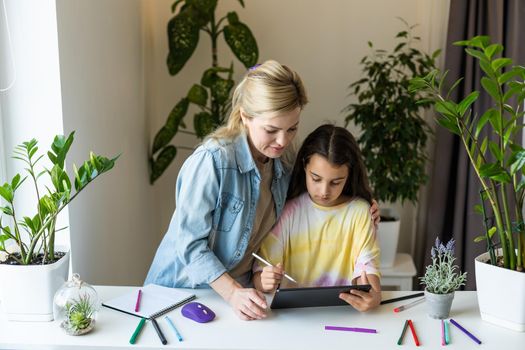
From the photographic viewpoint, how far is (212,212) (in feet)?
4.90

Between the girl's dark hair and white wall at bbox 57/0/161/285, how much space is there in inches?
26.3

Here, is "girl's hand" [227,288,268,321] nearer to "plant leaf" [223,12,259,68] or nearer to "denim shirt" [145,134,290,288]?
"denim shirt" [145,134,290,288]

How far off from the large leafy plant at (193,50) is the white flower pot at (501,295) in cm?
149

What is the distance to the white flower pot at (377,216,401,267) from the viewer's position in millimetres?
2471

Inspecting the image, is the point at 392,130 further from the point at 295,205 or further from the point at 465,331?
the point at 465,331

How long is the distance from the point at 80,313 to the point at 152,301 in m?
0.21

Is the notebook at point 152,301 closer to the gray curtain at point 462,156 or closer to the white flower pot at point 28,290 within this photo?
the white flower pot at point 28,290

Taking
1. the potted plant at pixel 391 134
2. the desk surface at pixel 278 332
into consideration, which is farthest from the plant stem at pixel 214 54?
the desk surface at pixel 278 332

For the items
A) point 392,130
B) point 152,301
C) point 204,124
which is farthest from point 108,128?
point 392,130

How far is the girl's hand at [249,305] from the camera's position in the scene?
1.31m

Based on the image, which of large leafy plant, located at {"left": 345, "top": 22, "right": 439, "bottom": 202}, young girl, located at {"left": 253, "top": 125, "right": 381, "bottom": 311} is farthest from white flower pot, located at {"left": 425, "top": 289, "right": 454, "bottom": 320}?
large leafy plant, located at {"left": 345, "top": 22, "right": 439, "bottom": 202}

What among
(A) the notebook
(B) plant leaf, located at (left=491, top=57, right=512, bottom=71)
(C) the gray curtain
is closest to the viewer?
(B) plant leaf, located at (left=491, top=57, right=512, bottom=71)

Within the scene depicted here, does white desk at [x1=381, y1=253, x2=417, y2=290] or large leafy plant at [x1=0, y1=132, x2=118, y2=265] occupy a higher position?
large leafy plant at [x1=0, y1=132, x2=118, y2=265]

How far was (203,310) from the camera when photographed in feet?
4.36
